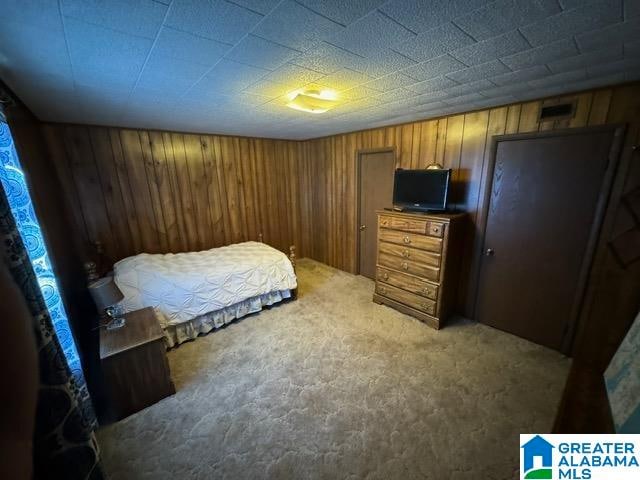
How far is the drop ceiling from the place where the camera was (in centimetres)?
100

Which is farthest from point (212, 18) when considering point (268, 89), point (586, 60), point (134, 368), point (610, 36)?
point (134, 368)

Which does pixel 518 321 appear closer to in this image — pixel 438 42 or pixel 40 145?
pixel 438 42

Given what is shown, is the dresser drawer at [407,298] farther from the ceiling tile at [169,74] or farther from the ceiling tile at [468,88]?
the ceiling tile at [169,74]

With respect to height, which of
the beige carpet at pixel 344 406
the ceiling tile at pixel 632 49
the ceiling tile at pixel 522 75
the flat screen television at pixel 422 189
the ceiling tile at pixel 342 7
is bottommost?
the beige carpet at pixel 344 406

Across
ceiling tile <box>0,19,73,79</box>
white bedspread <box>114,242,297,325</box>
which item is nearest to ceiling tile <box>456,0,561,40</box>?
ceiling tile <box>0,19,73,79</box>

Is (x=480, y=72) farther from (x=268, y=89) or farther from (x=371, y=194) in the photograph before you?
(x=371, y=194)

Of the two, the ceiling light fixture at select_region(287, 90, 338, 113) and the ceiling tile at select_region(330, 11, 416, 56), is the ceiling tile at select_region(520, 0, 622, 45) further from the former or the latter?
the ceiling light fixture at select_region(287, 90, 338, 113)

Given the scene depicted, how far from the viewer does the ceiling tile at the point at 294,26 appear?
1.00m

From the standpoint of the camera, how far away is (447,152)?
Answer: 279 centimetres

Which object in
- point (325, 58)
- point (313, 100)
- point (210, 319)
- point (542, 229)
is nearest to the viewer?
point (325, 58)

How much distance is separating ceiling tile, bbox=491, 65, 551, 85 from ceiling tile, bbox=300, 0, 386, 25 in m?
1.22

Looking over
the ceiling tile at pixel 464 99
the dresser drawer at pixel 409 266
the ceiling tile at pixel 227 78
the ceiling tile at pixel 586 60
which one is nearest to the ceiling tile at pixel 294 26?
the ceiling tile at pixel 227 78

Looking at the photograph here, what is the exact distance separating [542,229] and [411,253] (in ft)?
3.78

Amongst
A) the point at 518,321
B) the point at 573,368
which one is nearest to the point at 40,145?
the point at 573,368
